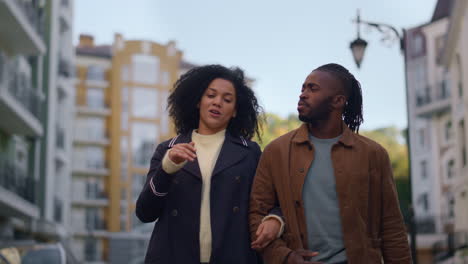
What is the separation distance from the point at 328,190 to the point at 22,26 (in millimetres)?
26645

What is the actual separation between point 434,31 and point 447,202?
38.4 feet

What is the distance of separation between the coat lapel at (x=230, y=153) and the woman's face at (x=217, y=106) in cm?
12

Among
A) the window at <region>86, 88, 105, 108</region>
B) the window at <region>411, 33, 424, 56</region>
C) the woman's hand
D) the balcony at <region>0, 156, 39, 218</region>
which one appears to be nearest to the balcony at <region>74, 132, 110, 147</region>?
the window at <region>86, 88, 105, 108</region>

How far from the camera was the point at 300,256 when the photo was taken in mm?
4305

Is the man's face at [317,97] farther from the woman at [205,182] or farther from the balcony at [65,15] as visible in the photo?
the balcony at [65,15]

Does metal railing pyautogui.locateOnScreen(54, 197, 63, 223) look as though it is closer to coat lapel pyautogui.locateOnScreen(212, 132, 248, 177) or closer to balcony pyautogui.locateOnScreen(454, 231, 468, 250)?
balcony pyautogui.locateOnScreen(454, 231, 468, 250)

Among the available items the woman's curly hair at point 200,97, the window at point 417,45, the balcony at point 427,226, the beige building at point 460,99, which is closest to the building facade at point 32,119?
the beige building at point 460,99

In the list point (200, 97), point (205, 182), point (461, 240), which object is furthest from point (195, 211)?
point (461, 240)

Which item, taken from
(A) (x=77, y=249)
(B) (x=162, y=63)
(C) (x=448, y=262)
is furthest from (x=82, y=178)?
(C) (x=448, y=262)

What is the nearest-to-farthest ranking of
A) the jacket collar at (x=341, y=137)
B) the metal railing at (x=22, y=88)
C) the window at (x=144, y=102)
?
1. the jacket collar at (x=341, y=137)
2. the metal railing at (x=22, y=88)
3. the window at (x=144, y=102)

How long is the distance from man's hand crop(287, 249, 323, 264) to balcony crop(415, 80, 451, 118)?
51.2m

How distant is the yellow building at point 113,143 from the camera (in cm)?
7725

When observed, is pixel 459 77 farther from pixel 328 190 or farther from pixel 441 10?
pixel 328 190

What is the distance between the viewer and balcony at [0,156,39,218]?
28.9 meters
